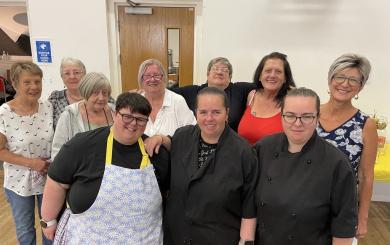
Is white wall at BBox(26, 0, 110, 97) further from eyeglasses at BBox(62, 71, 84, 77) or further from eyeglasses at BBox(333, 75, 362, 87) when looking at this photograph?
eyeglasses at BBox(333, 75, 362, 87)

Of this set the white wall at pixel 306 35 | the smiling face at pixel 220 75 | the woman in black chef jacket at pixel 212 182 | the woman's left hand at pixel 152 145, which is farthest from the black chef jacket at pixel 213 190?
the white wall at pixel 306 35

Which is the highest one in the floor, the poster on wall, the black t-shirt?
the poster on wall

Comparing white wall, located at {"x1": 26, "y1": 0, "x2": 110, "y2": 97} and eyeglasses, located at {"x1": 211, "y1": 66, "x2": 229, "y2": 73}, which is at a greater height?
white wall, located at {"x1": 26, "y1": 0, "x2": 110, "y2": 97}

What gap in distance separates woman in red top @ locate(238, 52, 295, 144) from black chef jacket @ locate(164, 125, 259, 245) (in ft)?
1.65

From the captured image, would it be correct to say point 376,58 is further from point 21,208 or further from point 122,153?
point 21,208

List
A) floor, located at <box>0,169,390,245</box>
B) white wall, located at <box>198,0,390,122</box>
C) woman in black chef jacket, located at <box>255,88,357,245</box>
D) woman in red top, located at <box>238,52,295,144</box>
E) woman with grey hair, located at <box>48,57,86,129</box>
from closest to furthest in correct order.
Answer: woman in black chef jacket, located at <box>255,88,357,245</box>, woman in red top, located at <box>238,52,295,144</box>, woman with grey hair, located at <box>48,57,86,129</box>, floor, located at <box>0,169,390,245</box>, white wall, located at <box>198,0,390,122</box>

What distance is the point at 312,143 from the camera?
50.8 inches

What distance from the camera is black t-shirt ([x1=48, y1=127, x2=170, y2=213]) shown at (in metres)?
1.34

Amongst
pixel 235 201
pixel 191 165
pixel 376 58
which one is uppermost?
pixel 376 58

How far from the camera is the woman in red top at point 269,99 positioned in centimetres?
187

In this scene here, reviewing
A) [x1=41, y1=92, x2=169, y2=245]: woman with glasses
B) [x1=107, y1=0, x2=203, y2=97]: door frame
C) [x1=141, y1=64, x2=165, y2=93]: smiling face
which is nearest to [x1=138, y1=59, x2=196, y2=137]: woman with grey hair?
[x1=141, y1=64, x2=165, y2=93]: smiling face

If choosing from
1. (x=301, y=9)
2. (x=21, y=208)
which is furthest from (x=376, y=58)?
(x=21, y=208)

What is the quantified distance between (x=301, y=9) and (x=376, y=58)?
1.04 m

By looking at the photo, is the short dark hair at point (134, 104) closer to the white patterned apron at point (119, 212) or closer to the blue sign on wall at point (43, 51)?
the white patterned apron at point (119, 212)
